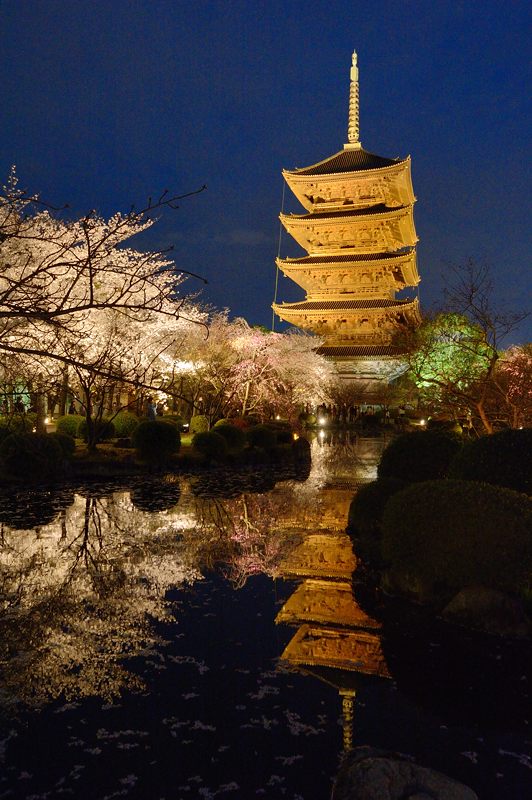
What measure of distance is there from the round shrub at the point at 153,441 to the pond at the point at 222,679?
9.84m

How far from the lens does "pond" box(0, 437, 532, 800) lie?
426 cm

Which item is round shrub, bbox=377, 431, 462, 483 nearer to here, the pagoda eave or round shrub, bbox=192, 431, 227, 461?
round shrub, bbox=192, 431, 227, 461

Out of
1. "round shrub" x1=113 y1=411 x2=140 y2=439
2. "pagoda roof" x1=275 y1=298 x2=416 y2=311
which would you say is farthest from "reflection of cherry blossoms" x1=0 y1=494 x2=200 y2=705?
"pagoda roof" x1=275 y1=298 x2=416 y2=311

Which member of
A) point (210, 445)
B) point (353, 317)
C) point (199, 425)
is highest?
point (353, 317)

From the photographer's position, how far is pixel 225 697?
17.4ft

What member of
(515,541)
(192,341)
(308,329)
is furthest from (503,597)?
(308,329)

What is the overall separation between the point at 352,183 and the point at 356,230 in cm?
376

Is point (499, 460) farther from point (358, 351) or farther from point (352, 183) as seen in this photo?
point (352, 183)

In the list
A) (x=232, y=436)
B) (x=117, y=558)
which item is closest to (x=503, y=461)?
(x=117, y=558)

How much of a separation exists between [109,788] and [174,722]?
2.89ft

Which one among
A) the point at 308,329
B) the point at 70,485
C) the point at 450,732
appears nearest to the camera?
the point at 450,732

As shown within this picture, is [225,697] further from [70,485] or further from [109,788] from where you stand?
[70,485]

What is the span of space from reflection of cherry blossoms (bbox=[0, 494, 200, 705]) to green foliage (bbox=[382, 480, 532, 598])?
3.10 m

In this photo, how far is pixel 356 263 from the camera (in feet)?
154
